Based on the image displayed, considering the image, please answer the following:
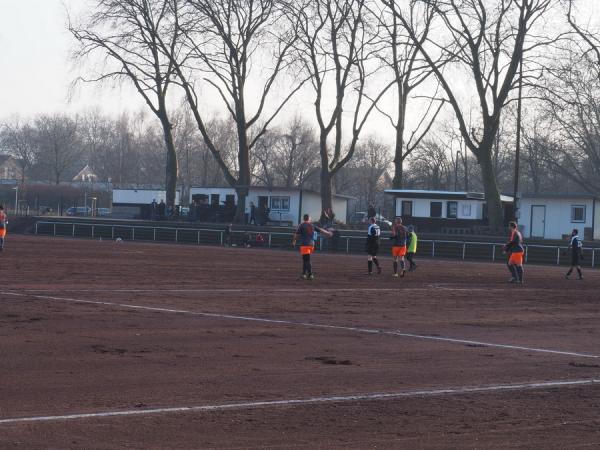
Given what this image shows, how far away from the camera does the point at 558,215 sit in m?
58.6

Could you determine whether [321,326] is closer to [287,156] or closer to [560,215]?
[560,215]

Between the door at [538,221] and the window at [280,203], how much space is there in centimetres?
1805

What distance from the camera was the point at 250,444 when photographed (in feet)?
24.1

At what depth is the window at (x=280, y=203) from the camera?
228 ft

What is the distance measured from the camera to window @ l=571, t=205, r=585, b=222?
5772 cm

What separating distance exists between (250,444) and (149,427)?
0.93m

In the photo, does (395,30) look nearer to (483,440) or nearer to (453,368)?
(453,368)

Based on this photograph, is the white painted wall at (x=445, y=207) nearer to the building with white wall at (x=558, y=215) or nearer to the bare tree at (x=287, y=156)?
the building with white wall at (x=558, y=215)

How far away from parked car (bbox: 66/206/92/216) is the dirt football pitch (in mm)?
75837

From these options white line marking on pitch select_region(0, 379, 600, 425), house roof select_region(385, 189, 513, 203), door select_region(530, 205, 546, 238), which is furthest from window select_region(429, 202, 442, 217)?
white line marking on pitch select_region(0, 379, 600, 425)

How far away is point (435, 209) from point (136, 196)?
31136mm

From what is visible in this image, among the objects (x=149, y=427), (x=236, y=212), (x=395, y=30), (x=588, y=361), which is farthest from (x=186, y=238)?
(x=149, y=427)

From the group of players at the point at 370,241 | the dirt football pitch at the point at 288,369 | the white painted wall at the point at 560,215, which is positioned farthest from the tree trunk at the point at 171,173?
the dirt football pitch at the point at 288,369

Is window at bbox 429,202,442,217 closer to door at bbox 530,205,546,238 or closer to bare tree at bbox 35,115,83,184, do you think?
door at bbox 530,205,546,238
